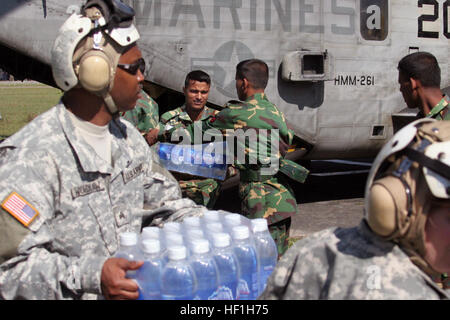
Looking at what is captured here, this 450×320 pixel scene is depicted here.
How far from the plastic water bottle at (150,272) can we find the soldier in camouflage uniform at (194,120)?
9.43 feet

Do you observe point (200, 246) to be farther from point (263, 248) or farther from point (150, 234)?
point (263, 248)

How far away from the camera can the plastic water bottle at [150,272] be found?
220 cm

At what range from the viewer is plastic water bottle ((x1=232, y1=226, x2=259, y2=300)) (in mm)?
2449

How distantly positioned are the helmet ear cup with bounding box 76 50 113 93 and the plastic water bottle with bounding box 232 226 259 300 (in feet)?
2.86

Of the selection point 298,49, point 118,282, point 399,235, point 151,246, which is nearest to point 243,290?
point 151,246

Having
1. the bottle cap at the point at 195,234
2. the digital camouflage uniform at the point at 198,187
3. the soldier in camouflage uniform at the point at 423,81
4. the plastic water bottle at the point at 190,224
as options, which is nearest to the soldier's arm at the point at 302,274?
the bottle cap at the point at 195,234

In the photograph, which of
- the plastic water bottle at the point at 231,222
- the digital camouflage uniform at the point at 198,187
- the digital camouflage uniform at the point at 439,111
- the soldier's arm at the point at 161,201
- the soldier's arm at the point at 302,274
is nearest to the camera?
the soldier's arm at the point at 302,274

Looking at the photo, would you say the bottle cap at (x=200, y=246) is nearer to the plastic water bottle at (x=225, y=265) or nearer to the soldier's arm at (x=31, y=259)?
the plastic water bottle at (x=225, y=265)

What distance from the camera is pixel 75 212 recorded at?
240 centimetres

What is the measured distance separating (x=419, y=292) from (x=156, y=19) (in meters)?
5.31

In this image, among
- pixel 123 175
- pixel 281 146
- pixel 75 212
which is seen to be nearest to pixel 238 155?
pixel 281 146

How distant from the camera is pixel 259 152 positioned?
4414 mm

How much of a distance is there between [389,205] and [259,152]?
9.38 ft

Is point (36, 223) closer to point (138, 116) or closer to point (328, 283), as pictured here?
point (328, 283)
